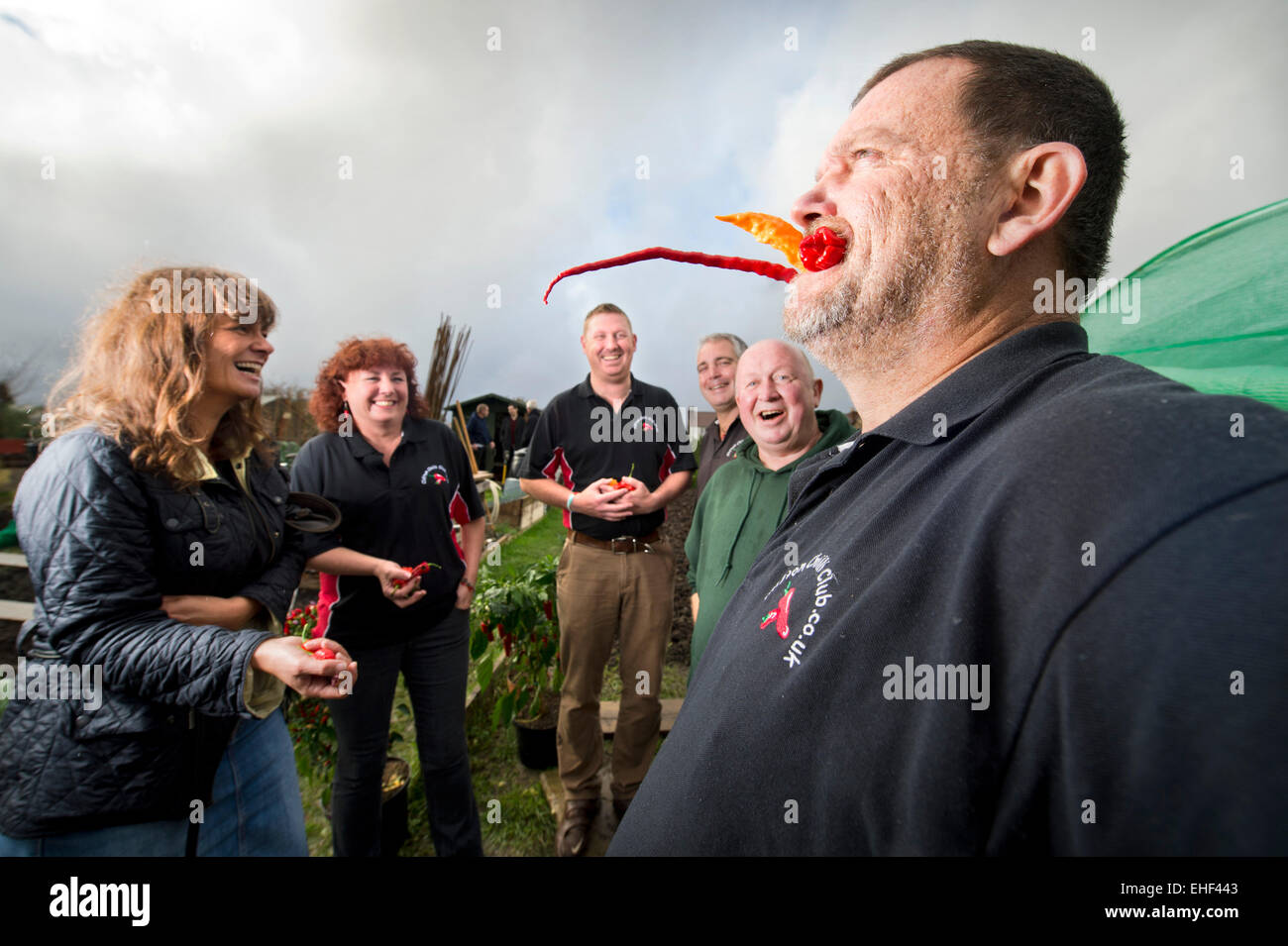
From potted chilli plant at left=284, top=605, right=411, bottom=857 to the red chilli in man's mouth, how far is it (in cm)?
296

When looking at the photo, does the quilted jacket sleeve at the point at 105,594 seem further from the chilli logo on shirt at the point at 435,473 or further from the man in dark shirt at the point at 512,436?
the man in dark shirt at the point at 512,436

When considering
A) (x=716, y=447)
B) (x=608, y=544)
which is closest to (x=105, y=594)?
(x=608, y=544)

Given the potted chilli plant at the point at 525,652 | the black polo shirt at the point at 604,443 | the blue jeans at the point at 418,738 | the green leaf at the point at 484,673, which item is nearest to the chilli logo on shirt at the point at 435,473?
the blue jeans at the point at 418,738

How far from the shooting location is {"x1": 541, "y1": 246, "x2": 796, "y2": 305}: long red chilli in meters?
1.45

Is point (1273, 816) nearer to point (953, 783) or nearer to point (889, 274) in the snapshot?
point (953, 783)

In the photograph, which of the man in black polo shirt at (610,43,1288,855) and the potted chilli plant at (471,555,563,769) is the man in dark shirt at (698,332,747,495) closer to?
the potted chilli plant at (471,555,563,769)

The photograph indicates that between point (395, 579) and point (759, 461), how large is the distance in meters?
1.90

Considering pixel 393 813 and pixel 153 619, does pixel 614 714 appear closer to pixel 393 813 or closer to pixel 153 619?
pixel 393 813

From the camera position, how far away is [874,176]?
1.15 metres

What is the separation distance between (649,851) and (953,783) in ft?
2.08

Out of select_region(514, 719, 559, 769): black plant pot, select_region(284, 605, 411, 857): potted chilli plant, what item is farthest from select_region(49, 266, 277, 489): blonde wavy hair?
select_region(514, 719, 559, 769): black plant pot

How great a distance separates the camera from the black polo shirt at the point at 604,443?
3594mm

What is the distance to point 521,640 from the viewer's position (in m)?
3.74
